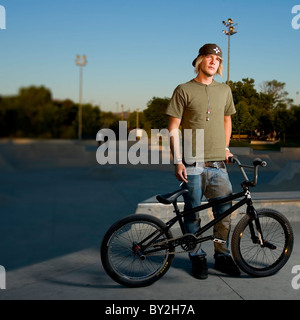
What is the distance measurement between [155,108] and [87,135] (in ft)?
2.89

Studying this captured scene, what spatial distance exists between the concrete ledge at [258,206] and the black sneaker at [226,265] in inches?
50.7

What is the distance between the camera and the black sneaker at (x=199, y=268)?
3.61 meters

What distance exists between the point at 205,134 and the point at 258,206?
2.10 meters

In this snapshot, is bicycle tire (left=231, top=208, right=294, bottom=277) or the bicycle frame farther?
bicycle tire (left=231, top=208, right=294, bottom=277)

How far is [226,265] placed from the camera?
12.3ft

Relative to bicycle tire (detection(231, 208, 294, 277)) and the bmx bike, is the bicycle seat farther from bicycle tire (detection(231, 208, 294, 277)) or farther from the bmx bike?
bicycle tire (detection(231, 208, 294, 277))

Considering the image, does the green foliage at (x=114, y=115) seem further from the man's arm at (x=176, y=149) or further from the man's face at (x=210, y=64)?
the man's face at (x=210, y=64)

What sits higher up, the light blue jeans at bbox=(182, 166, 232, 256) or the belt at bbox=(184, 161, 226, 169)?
the belt at bbox=(184, 161, 226, 169)

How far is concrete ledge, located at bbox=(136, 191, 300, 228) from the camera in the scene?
16.8 feet

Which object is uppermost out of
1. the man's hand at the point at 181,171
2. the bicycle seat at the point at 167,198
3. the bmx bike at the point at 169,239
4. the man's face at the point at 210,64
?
the man's face at the point at 210,64

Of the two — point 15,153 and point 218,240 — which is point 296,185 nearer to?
point 218,240

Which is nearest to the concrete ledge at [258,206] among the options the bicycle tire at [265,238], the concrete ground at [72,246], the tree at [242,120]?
the concrete ground at [72,246]

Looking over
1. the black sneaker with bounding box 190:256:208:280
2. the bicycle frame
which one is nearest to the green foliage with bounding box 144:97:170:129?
the bicycle frame

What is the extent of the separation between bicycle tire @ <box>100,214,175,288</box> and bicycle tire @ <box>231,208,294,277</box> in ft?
1.90
